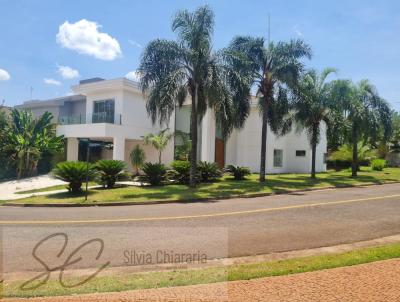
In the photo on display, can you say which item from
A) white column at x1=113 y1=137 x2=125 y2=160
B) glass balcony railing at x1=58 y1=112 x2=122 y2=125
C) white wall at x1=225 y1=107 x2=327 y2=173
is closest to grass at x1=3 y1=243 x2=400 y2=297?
white column at x1=113 y1=137 x2=125 y2=160

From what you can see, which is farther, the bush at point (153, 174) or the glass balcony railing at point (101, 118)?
the glass balcony railing at point (101, 118)

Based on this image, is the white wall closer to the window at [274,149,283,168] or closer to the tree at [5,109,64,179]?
the window at [274,149,283,168]

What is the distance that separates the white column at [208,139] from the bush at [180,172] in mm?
7803

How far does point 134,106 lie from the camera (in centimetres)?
3008

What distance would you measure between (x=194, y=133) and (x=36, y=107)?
24.7 meters

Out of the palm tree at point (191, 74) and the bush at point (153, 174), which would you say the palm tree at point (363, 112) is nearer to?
the palm tree at point (191, 74)

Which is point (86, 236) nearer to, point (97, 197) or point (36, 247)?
point (36, 247)

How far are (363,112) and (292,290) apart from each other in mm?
26091

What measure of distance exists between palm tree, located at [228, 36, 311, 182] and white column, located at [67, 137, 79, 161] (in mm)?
14721

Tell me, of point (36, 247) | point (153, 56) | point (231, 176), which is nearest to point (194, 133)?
point (153, 56)

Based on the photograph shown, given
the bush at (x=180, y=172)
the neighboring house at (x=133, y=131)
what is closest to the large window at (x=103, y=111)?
the neighboring house at (x=133, y=131)

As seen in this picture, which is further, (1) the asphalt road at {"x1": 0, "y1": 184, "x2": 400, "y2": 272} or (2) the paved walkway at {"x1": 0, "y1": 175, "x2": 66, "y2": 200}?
(2) the paved walkway at {"x1": 0, "y1": 175, "x2": 66, "y2": 200}

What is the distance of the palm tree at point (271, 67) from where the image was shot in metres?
23.5

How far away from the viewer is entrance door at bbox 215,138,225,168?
114 ft
